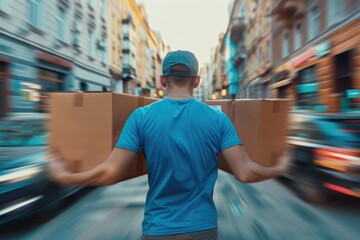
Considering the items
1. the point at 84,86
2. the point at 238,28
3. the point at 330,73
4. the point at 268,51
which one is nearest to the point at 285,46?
the point at 268,51

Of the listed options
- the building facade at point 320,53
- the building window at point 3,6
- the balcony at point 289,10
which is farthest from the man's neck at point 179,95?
the balcony at point 289,10

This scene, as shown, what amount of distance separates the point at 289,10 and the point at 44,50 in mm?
13120

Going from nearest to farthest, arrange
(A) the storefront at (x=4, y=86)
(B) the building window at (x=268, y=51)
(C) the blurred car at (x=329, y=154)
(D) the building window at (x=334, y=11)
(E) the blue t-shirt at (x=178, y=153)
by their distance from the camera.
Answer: (E) the blue t-shirt at (x=178, y=153) < (C) the blurred car at (x=329, y=154) < (A) the storefront at (x=4, y=86) < (D) the building window at (x=334, y=11) < (B) the building window at (x=268, y=51)

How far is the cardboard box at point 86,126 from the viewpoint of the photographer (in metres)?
1.57

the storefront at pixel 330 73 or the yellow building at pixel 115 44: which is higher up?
the yellow building at pixel 115 44

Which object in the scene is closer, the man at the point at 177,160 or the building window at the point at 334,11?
the man at the point at 177,160

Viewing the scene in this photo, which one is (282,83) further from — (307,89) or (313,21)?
(313,21)

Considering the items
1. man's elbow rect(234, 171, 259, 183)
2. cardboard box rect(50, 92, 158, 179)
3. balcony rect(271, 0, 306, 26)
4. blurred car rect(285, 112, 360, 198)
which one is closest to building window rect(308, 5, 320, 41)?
balcony rect(271, 0, 306, 26)

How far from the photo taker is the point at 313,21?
52.6 ft

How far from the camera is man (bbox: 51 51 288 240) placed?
1.45 metres

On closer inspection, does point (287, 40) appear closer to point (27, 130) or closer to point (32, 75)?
point (32, 75)

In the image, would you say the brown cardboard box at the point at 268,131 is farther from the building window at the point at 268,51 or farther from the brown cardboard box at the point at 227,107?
the building window at the point at 268,51

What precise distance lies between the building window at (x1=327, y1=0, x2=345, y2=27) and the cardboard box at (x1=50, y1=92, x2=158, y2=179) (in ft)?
44.1

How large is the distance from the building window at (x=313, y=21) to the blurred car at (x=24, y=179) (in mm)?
14002
